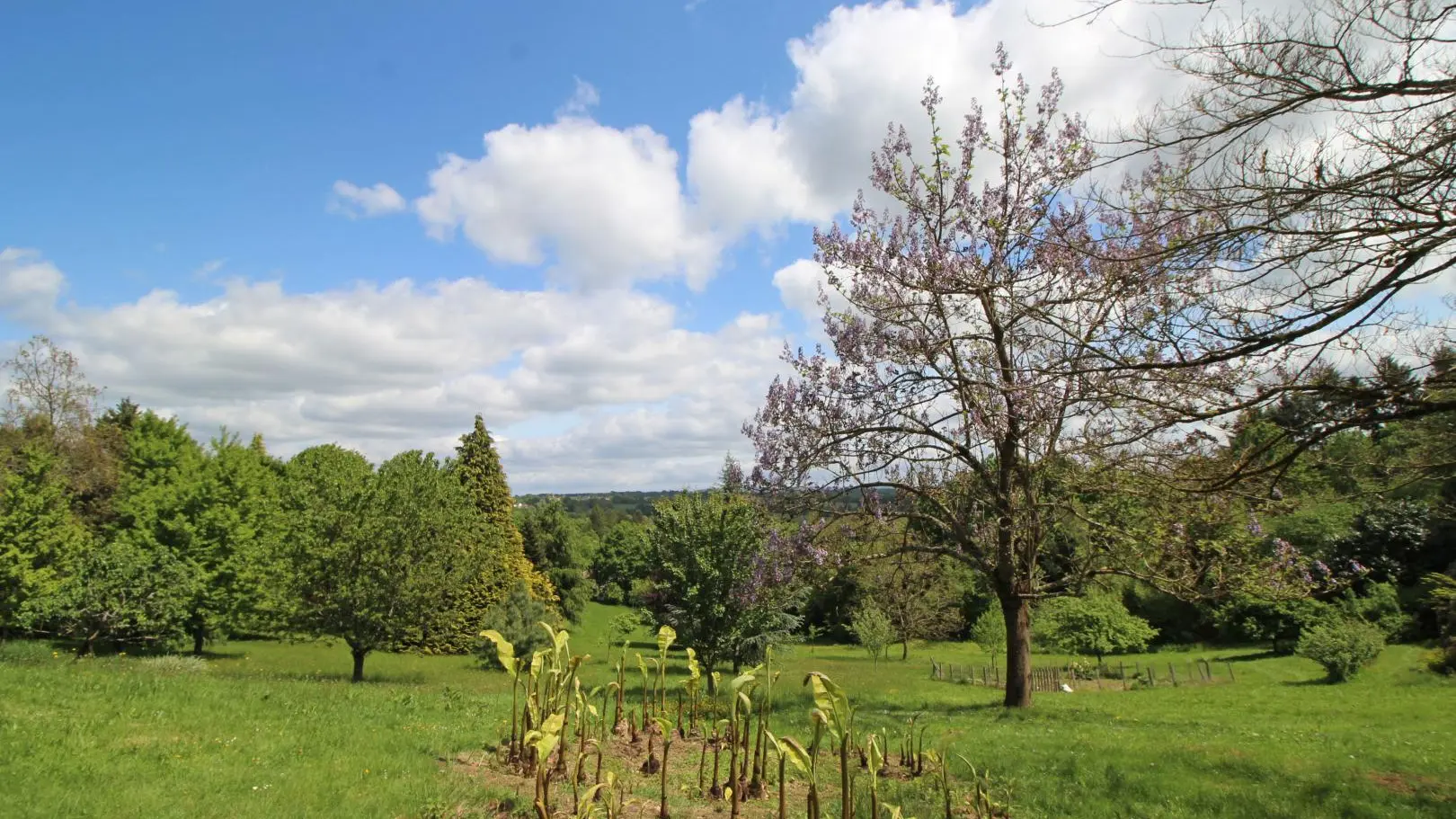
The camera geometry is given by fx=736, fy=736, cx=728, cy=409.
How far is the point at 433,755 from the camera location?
7371 millimetres

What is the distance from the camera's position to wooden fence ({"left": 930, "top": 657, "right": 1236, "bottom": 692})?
26.4 metres

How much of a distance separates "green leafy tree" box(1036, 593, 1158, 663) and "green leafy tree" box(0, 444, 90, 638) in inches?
1338

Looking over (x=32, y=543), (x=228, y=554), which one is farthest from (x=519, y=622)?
(x=32, y=543)

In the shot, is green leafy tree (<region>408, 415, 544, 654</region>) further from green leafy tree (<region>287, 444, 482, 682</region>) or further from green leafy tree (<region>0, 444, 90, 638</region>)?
green leafy tree (<region>0, 444, 90, 638</region>)

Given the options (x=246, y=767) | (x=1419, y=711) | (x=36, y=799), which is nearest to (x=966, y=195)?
(x=246, y=767)

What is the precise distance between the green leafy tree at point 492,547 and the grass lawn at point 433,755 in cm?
2241

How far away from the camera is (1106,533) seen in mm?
12898

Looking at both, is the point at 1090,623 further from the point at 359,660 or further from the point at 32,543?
the point at 32,543

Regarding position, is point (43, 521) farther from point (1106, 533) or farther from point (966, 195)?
point (1106, 533)

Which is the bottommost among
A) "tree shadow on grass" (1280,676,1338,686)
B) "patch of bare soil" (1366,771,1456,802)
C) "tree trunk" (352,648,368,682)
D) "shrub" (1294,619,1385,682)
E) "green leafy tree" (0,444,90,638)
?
"tree shadow on grass" (1280,676,1338,686)

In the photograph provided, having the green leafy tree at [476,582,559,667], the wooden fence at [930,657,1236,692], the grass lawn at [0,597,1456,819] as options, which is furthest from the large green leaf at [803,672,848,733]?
the green leafy tree at [476,582,559,667]

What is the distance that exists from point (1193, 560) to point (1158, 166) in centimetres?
720

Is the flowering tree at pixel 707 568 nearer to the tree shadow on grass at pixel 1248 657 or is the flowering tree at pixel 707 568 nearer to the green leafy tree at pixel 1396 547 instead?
the tree shadow on grass at pixel 1248 657

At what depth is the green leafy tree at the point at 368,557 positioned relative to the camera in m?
19.6
